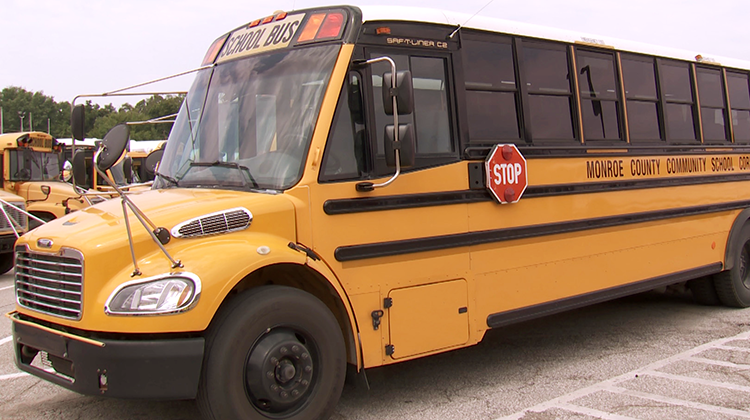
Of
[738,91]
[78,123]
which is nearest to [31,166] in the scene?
[78,123]

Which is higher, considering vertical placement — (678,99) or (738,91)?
(738,91)

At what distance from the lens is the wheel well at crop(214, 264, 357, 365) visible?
4.11 metres

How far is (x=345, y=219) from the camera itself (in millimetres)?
4379

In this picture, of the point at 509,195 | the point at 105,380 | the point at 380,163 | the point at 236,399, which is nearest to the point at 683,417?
the point at 509,195

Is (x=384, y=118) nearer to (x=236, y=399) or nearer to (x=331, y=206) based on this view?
(x=331, y=206)

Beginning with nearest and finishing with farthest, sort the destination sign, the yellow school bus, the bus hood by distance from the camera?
the bus hood, the destination sign, the yellow school bus

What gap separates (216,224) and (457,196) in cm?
183

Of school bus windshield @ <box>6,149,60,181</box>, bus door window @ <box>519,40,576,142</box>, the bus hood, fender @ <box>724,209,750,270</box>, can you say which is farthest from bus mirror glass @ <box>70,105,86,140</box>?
school bus windshield @ <box>6,149,60,181</box>

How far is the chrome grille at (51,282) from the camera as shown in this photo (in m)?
3.71

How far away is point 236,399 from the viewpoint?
371cm

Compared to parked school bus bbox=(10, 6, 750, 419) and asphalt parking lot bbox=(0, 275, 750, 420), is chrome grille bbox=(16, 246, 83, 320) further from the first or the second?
asphalt parking lot bbox=(0, 275, 750, 420)

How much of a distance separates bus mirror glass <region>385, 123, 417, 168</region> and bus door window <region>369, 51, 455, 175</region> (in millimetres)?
324

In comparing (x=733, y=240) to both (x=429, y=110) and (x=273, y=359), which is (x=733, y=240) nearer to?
(x=429, y=110)

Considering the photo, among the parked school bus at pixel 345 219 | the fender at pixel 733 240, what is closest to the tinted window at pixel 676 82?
the parked school bus at pixel 345 219
